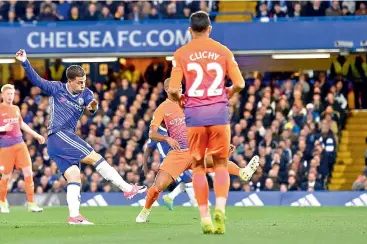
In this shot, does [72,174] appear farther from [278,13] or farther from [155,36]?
[278,13]

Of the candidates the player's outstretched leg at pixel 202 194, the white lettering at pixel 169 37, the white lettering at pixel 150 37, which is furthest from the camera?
the white lettering at pixel 150 37

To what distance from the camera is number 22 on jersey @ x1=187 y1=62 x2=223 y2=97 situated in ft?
39.5

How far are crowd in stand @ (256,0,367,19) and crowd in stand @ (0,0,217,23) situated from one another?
1785mm

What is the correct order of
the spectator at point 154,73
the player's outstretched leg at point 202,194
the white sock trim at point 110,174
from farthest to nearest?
the spectator at point 154,73
the white sock trim at point 110,174
the player's outstretched leg at point 202,194

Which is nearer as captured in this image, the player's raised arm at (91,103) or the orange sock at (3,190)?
the player's raised arm at (91,103)

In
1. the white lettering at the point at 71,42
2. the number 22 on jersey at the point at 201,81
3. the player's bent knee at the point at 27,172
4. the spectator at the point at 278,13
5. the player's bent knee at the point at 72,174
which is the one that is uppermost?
the number 22 on jersey at the point at 201,81

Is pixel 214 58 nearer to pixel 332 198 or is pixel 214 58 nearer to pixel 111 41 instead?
pixel 332 198

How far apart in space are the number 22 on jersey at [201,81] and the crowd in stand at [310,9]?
61.5ft

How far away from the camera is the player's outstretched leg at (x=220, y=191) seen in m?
11.7

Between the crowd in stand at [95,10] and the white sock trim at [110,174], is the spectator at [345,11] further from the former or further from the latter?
the white sock trim at [110,174]

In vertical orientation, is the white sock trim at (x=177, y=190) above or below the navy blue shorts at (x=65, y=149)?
below

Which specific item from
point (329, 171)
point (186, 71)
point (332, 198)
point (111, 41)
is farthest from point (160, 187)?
point (111, 41)

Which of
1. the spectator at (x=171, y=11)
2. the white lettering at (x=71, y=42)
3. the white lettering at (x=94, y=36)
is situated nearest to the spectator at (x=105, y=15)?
the white lettering at (x=94, y=36)

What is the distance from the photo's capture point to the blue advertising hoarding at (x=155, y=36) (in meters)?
29.9
